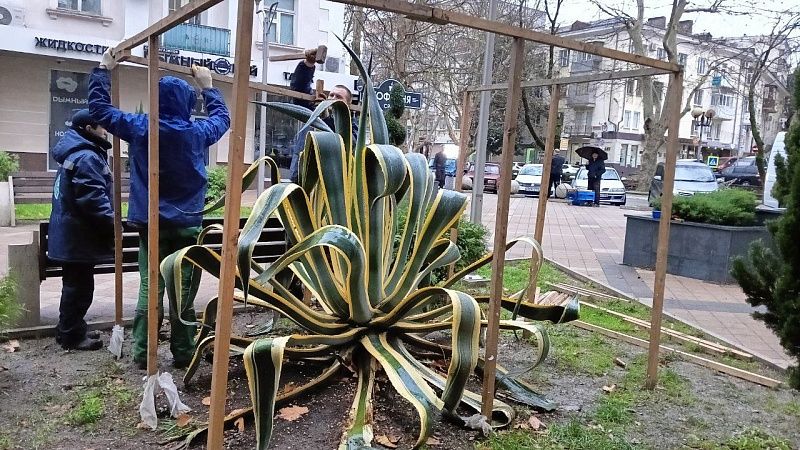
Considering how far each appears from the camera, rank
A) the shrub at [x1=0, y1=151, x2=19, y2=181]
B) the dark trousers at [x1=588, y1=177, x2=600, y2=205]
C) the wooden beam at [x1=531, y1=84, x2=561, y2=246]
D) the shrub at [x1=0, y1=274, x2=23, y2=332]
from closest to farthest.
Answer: the shrub at [x1=0, y1=274, x2=23, y2=332]
the wooden beam at [x1=531, y1=84, x2=561, y2=246]
the shrub at [x1=0, y1=151, x2=19, y2=181]
the dark trousers at [x1=588, y1=177, x2=600, y2=205]

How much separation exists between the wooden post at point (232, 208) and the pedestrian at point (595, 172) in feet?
63.8

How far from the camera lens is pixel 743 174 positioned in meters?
32.2

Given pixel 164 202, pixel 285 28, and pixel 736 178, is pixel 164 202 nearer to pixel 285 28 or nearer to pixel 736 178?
pixel 285 28

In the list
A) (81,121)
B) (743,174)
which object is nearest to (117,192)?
(81,121)

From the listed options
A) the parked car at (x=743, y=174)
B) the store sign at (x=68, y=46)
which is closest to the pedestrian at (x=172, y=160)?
the store sign at (x=68, y=46)

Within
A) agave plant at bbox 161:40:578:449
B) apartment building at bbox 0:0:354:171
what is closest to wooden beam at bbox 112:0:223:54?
agave plant at bbox 161:40:578:449

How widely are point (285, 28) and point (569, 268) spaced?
14.5m

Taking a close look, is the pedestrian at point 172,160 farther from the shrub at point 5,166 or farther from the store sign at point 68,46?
the store sign at point 68,46

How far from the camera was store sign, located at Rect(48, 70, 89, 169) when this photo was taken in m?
17.1

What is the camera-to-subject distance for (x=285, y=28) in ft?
65.8

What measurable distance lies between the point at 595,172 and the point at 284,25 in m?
10.8

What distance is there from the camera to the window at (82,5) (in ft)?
55.0

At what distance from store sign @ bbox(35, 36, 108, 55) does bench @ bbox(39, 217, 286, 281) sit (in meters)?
13.5

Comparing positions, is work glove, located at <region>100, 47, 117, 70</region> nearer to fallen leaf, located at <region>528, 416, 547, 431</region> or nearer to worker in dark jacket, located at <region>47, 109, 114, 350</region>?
worker in dark jacket, located at <region>47, 109, 114, 350</region>
